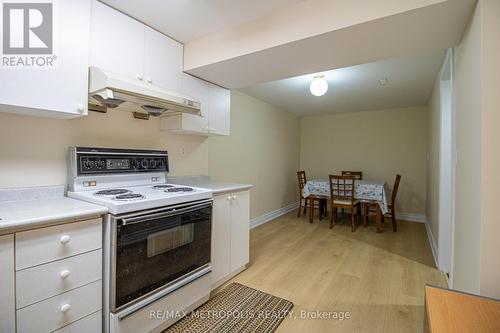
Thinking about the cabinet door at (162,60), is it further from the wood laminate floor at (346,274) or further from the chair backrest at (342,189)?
the chair backrest at (342,189)

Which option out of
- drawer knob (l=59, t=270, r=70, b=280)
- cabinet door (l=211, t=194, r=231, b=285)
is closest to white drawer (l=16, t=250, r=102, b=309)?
drawer knob (l=59, t=270, r=70, b=280)

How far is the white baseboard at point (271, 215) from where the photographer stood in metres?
4.16

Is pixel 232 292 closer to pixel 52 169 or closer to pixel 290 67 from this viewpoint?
pixel 52 169

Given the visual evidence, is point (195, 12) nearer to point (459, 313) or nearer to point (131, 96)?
point (131, 96)

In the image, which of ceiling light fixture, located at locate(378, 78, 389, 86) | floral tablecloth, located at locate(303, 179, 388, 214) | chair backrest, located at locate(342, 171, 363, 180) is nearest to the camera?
ceiling light fixture, located at locate(378, 78, 389, 86)

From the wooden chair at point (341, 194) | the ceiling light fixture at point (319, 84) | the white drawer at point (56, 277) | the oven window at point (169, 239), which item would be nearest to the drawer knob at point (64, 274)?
the white drawer at point (56, 277)

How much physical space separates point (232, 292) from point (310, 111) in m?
4.11

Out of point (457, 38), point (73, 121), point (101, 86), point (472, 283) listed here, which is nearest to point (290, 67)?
point (457, 38)

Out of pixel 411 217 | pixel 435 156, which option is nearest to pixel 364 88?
pixel 435 156

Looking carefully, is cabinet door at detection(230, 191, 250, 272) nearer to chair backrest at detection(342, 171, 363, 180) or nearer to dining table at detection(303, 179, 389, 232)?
dining table at detection(303, 179, 389, 232)

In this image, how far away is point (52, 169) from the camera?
5.33 ft

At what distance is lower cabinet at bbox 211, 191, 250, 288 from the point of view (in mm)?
2141

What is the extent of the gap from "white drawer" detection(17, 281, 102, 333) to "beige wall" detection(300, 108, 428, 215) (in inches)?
198

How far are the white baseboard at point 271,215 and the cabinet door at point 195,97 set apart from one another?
2.20 meters
